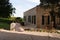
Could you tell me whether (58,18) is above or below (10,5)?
below

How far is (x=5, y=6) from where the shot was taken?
49.7 m

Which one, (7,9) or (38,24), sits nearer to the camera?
(38,24)

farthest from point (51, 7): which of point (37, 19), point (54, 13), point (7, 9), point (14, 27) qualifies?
point (7, 9)

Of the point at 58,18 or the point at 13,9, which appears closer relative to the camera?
the point at 58,18

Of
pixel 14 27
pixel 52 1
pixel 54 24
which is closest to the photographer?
pixel 14 27

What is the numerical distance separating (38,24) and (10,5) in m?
19.1

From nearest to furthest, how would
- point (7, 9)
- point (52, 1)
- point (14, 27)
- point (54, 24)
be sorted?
point (14, 27), point (52, 1), point (54, 24), point (7, 9)

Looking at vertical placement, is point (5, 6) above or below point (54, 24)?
above

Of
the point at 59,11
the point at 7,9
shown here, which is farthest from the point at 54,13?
the point at 7,9

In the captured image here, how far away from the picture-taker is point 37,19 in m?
33.9

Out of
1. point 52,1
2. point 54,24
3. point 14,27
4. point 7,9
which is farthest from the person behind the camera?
point 7,9

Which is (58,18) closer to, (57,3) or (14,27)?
(57,3)

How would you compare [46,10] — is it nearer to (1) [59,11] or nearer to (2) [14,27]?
(1) [59,11]

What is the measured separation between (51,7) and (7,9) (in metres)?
20.9
